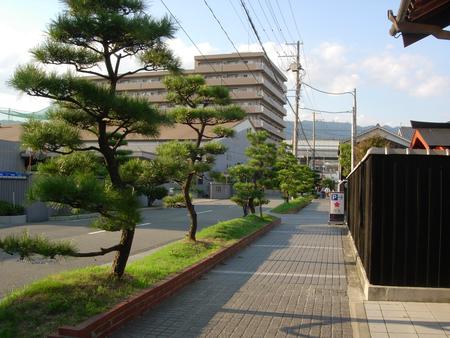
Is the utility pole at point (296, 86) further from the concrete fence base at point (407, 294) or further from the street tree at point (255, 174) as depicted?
the concrete fence base at point (407, 294)

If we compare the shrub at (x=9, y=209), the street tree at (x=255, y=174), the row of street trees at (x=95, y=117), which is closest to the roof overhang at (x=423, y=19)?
the row of street trees at (x=95, y=117)

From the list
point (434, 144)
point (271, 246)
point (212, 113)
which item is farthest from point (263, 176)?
point (434, 144)

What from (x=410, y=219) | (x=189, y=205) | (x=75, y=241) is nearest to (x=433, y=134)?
(x=410, y=219)

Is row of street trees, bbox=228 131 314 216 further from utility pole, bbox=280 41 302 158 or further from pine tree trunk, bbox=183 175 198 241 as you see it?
utility pole, bbox=280 41 302 158

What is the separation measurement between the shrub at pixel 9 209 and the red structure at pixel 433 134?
15333 millimetres

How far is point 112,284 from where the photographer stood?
6812mm

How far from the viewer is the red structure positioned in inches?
409

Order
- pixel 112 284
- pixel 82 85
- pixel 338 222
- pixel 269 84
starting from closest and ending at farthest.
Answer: pixel 82 85 → pixel 112 284 → pixel 338 222 → pixel 269 84

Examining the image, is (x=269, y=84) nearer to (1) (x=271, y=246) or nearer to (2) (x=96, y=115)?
(1) (x=271, y=246)

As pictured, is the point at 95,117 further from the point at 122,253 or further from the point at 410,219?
the point at 410,219

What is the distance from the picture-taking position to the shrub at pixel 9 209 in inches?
774

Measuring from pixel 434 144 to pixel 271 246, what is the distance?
5346 millimetres

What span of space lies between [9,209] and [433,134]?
630 inches

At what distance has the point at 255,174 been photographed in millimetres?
20203
